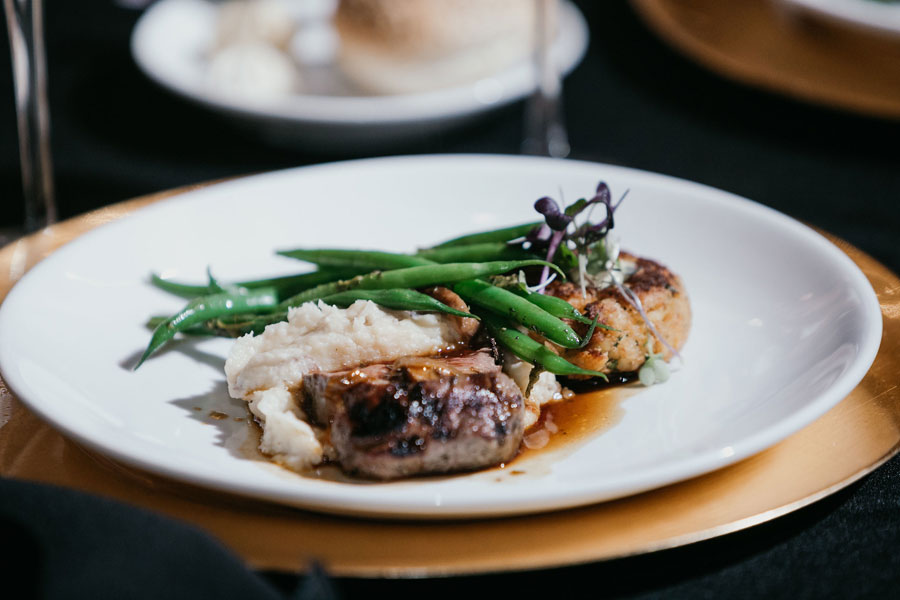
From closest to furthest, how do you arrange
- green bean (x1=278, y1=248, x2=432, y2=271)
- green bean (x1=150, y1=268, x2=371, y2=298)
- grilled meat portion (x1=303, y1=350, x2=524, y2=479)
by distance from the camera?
grilled meat portion (x1=303, y1=350, x2=524, y2=479) → green bean (x1=278, y1=248, x2=432, y2=271) → green bean (x1=150, y1=268, x2=371, y2=298)

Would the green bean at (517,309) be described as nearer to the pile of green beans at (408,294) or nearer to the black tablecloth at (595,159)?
the pile of green beans at (408,294)

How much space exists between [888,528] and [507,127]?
3.76m

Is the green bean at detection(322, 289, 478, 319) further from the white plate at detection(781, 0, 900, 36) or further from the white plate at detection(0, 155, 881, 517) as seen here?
the white plate at detection(781, 0, 900, 36)

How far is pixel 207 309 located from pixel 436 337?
811 millimetres

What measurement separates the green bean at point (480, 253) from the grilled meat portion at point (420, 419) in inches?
29.0

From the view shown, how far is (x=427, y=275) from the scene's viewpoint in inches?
116

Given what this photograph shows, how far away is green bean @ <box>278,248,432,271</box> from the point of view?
3100 millimetres

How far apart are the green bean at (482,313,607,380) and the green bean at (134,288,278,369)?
0.88 m

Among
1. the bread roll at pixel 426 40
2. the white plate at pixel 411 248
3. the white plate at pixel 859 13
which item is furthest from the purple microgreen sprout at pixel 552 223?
the white plate at pixel 859 13

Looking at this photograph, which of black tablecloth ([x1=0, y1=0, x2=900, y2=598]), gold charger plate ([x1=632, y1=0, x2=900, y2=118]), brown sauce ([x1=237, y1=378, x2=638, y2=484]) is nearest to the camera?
black tablecloth ([x1=0, y1=0, x2=900, y2=598])

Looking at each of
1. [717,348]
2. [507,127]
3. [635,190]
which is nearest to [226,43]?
[507,127]

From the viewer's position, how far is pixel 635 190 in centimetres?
366

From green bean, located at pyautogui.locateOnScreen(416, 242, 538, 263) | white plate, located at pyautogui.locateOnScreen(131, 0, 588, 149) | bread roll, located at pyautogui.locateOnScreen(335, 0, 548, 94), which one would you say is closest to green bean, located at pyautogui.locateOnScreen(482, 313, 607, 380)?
green bean, located at pyautogui.locateOnScreen(416, 242, 538, 263)

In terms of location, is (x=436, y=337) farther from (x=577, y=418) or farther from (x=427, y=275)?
(x=577, y=418)
